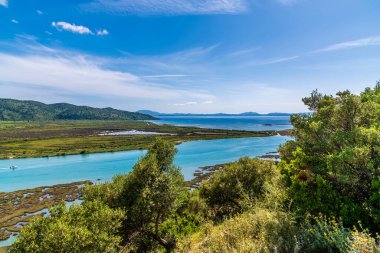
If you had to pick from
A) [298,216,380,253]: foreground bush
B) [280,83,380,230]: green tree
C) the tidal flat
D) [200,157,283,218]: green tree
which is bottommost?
the tidal flat

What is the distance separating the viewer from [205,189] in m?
30.7

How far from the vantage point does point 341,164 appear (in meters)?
9.54

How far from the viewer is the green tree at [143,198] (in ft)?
60.1

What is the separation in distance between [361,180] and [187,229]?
68.7 feet

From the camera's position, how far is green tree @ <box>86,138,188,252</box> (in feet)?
60.1

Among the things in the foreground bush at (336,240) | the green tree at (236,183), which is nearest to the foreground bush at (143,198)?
the green tree at (236,183)

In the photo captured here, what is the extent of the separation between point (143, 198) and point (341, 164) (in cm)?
1364

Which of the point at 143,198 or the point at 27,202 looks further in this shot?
the point at 27,202

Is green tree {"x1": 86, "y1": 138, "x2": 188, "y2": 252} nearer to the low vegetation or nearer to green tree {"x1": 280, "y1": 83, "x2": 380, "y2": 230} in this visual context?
the low vegetation

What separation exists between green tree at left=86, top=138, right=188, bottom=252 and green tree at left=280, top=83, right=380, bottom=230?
9.98 metres

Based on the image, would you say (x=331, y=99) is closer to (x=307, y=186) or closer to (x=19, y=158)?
(x=307, y=186)

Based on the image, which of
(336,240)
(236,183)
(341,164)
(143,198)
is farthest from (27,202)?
(341,164)

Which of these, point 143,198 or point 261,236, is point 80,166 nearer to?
point 143,198

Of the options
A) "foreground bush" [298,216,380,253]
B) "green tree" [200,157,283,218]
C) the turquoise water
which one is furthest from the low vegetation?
the turquoise water
